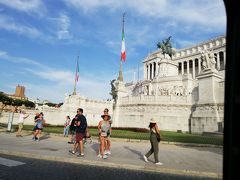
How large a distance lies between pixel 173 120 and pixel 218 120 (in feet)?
28.0

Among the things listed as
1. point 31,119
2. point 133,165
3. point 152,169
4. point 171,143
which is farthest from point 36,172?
point 31,119

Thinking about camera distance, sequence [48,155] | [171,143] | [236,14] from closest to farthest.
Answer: [236,14] < [48,155] < [171,143]

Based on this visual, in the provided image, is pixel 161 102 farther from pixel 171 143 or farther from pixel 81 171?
pixel 81 171

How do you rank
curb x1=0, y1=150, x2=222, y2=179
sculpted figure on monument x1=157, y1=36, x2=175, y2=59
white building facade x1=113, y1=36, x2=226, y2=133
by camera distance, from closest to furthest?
curb x1=0, y1=150, x2=222, y2=179 → white building facade x1=113, y1=36, x2=226, y2=133 → sculpted figure on monument x1=157, y1=36, x2=175, y2=59

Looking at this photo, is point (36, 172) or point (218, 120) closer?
point (36, 172)

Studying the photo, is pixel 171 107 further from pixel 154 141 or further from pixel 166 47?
pixel 166 47

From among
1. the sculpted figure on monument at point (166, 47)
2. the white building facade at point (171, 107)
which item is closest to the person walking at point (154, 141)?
the white building facade at point (171, 107)

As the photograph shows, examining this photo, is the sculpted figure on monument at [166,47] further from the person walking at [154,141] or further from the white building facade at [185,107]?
the person walking at [154,141]

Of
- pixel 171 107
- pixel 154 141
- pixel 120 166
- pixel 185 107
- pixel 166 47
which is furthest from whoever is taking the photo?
pixel 166 47

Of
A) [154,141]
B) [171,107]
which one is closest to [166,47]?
[171,107]

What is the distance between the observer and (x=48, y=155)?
32.7ft

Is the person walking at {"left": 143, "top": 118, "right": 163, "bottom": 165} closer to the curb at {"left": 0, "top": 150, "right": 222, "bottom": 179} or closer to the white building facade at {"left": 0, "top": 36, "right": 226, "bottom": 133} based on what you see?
the curb at {"left": 0, "top": 150, "right": 222, "bottom": 179}

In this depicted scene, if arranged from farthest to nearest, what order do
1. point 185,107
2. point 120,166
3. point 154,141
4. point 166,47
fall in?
point 166,47 < point 185,107 < point 154,141 < point 120,166

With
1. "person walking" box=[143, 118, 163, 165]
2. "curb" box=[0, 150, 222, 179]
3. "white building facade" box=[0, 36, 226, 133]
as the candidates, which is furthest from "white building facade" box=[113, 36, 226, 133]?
"curb" box=[0, 150, 222, 179]
